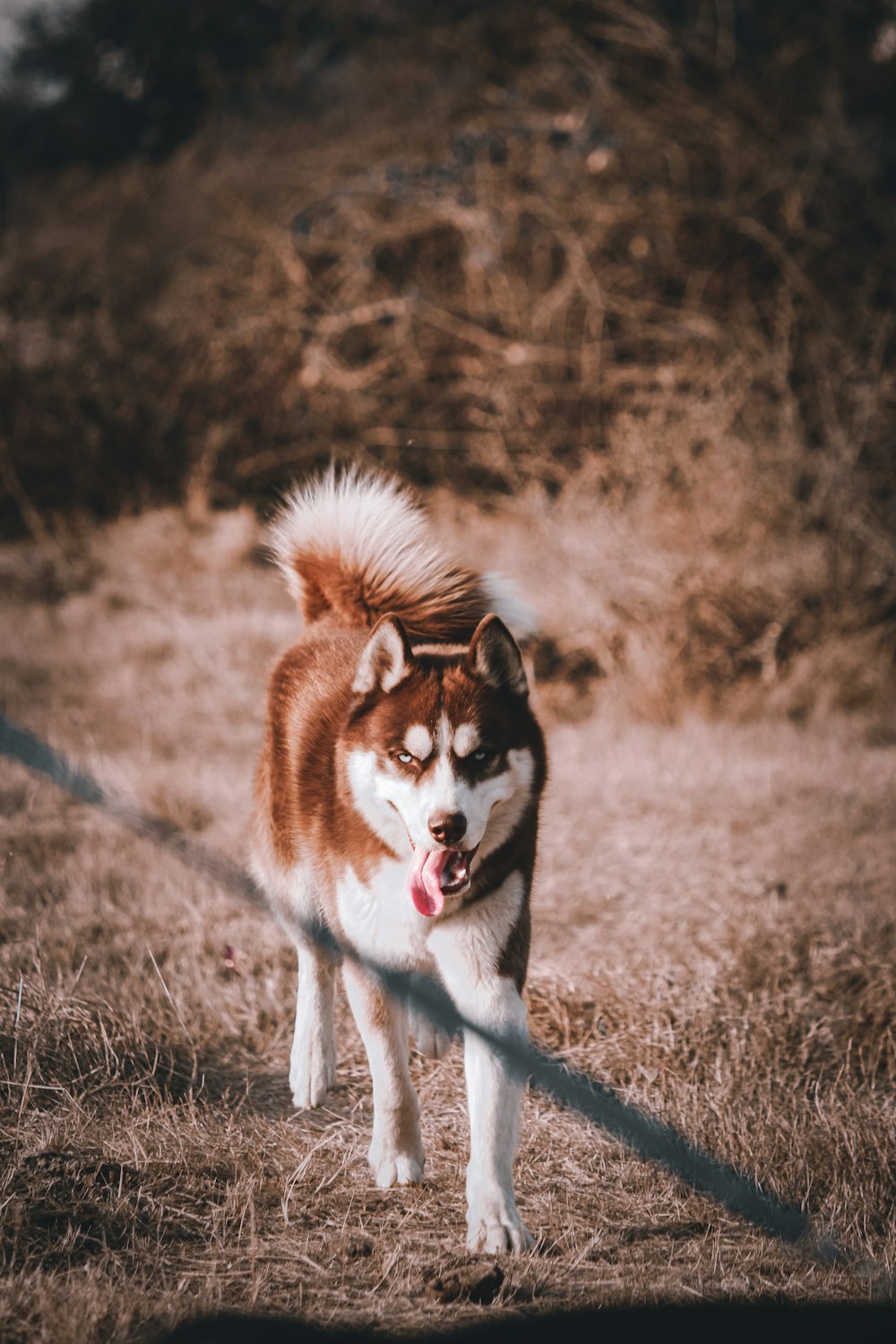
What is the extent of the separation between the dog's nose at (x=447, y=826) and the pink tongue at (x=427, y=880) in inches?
1.9

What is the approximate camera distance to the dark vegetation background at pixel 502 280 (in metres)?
7.05

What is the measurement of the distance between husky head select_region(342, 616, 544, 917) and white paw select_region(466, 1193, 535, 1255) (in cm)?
62

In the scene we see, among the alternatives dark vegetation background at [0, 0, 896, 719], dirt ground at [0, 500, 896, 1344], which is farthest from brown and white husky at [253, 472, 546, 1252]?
dark vegetation background at [0, 0, 896, 719]

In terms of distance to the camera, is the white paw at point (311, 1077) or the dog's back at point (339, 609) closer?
the white paw at point (311, 1077)

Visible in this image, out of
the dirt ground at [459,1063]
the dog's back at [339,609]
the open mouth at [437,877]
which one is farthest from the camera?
the dog's back at [339,609]

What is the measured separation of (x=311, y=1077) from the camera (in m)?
3.04

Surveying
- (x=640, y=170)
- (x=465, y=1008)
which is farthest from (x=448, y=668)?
(x=640, y=170)

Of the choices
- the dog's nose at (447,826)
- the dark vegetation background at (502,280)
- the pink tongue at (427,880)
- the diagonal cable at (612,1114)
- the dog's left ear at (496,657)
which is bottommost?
the diagonal cable at (612,1114)

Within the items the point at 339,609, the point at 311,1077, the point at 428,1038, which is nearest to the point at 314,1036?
the point at 311,1077

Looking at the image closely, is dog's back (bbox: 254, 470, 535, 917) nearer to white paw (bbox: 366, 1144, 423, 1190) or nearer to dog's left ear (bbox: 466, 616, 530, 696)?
dog's left ear (bbox: 466, 616, 530, 696)

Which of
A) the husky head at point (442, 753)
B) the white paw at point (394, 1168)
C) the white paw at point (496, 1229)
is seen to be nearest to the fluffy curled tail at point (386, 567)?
the husky head at point (442, 753)

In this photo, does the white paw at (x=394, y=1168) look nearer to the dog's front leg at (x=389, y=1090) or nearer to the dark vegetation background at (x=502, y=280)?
the dog's front leg at (x=389, y=1090)

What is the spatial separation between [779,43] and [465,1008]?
8838 millimetres

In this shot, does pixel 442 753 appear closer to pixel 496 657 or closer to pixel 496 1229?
pixel 496 657
